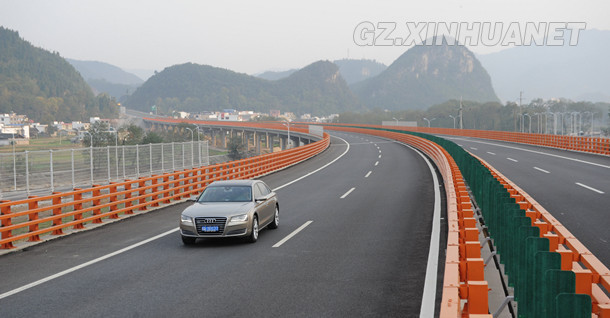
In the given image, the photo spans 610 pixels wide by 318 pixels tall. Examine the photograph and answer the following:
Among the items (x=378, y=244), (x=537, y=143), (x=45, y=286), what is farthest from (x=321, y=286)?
(x=537, y=143)

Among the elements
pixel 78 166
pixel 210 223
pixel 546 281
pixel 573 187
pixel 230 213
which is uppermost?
pixel 546 281

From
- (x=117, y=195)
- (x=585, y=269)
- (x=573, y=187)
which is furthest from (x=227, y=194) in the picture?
(x=573, y=187)

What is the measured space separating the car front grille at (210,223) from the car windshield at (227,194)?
136 centimetres

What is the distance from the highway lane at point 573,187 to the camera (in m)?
12.3

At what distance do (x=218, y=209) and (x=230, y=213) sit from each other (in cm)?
44

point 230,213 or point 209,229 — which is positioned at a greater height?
point 230,213

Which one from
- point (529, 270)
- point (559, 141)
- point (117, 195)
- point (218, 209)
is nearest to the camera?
point (529, 270)

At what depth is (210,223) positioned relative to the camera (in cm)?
1212

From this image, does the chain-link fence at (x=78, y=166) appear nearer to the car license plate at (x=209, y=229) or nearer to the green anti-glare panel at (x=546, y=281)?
the car license plate at (x=209, y=229)

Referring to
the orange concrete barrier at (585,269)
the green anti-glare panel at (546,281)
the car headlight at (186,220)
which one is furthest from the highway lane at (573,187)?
the car headlight at (186,220)

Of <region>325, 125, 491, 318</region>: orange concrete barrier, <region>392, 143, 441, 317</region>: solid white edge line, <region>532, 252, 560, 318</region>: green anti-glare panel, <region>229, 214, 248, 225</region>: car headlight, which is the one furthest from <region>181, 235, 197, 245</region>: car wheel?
<region>532, 252, 560, 318</region>: green anti-glare panel

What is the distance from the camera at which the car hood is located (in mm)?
12291

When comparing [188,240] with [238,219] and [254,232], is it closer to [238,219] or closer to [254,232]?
[238,219]

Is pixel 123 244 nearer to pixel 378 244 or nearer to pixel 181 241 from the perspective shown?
pixel 181 241
